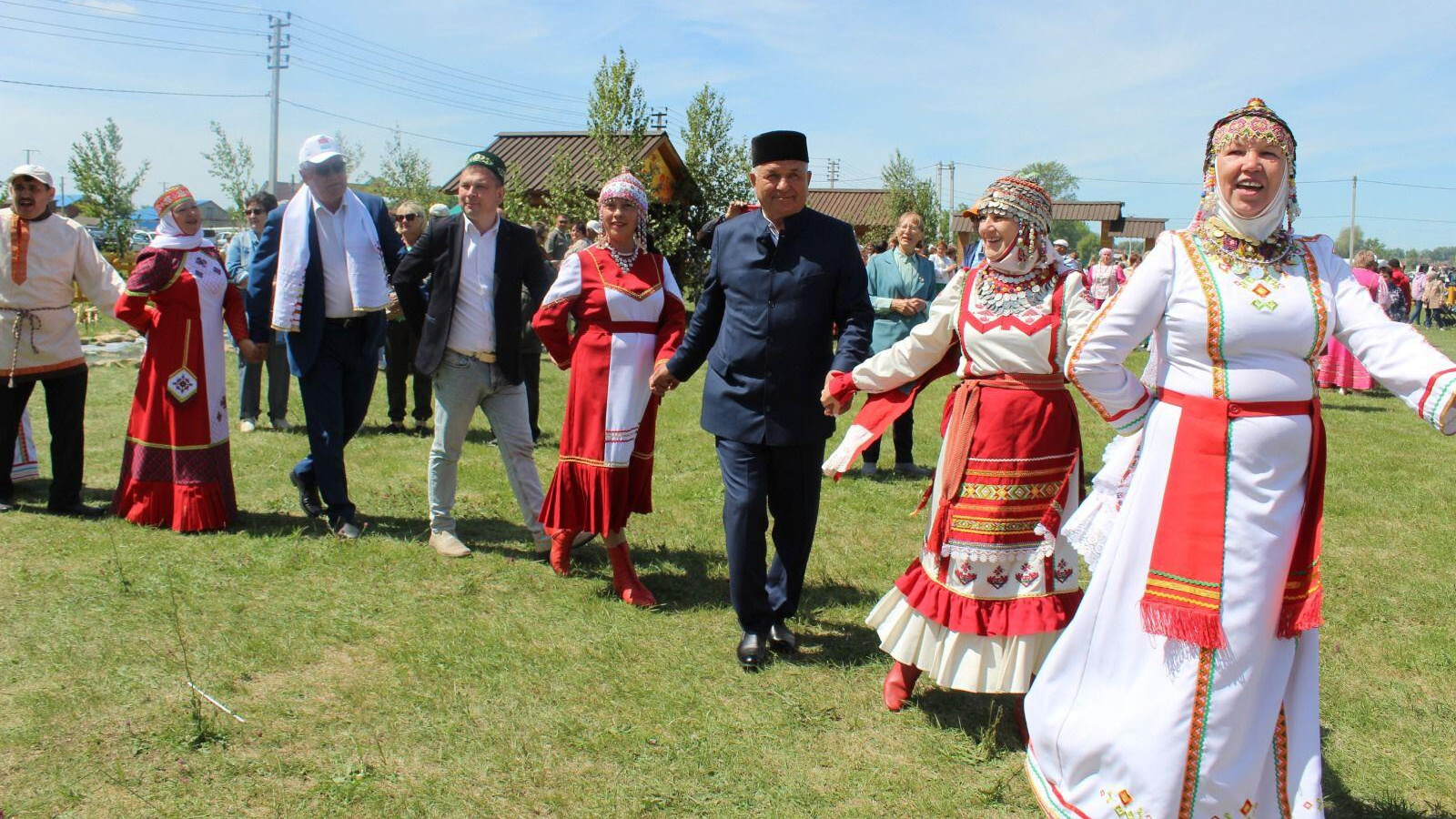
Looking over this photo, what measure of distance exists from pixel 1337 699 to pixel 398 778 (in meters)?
3.67

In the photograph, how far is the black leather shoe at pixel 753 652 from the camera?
4480 millimetres

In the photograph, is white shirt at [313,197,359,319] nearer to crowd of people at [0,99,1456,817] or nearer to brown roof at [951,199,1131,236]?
crowd of people at [0,99,1456,817]

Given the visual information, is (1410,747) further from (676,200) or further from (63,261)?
(676,200)

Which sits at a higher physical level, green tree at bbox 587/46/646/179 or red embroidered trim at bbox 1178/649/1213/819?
green tree at bbox 587/46/646/179

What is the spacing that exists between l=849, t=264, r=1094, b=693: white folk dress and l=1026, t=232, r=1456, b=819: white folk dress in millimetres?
771

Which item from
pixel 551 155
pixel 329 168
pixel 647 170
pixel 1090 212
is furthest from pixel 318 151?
pixel 1090 212

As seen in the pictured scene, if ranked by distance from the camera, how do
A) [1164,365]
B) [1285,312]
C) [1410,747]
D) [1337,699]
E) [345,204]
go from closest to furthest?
[1285,312] < [1164,365] < [1410,747] < [1337,699] < [345,204]

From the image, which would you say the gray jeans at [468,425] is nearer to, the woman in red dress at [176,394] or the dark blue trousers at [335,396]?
the dark blue trousers at [335,396]

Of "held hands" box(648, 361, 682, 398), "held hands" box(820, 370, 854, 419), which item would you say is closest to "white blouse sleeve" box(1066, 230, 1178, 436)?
"held hands" box(820, 370, 854, 419)

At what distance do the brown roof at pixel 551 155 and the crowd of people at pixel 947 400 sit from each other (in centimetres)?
1087

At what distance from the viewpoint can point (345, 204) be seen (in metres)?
6.12

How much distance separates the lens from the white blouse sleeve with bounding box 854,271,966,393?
13.4ft

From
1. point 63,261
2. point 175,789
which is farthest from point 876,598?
point 63,261

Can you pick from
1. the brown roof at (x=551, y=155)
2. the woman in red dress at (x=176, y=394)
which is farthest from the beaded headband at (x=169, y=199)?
the brown roof at (x=551, y=155)
